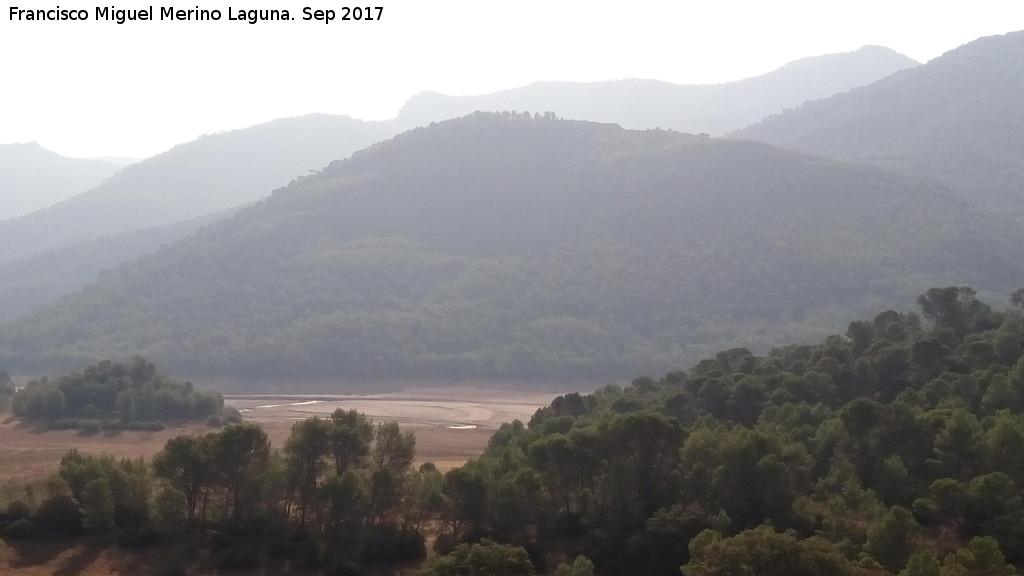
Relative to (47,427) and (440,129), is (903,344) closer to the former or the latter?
(47,427)

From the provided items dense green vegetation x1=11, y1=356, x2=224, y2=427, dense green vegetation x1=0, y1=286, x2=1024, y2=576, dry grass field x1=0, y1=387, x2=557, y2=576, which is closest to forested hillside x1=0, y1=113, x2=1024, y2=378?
dry grass field x1=0, y1=387, x2=557, y2=576

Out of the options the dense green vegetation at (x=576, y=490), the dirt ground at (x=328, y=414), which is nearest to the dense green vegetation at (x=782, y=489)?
the dense green vegetation at (x=576, y=490)

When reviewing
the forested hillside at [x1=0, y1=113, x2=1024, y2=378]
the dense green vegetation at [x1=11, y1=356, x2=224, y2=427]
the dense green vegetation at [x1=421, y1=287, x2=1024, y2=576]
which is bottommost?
the dense green vegetation at [x1=421, y1=287, x2=1024, y2=576]

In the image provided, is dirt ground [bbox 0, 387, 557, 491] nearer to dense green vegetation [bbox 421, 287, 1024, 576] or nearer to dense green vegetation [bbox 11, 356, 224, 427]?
dense green vegetation [bbox 11, 356, 224, 427]

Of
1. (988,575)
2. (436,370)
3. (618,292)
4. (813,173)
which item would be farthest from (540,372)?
(988,575)

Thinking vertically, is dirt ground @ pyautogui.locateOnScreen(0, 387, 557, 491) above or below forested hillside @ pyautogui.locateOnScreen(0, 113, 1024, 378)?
below

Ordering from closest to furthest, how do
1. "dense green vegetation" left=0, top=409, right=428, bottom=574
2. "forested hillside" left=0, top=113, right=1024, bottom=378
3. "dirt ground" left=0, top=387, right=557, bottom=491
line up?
"dense green vegetation" left=0, top=409, right=428, bottom=574 < "dirt ground" left=0, top=387, right=557, bottom=491 < "forested hillside" left=0, top=113, right=1024, bottom=378

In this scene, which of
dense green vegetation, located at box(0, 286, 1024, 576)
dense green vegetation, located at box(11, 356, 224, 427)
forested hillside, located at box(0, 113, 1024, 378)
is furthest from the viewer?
forested hillside, located at box(0, 113, 1024, 378)
